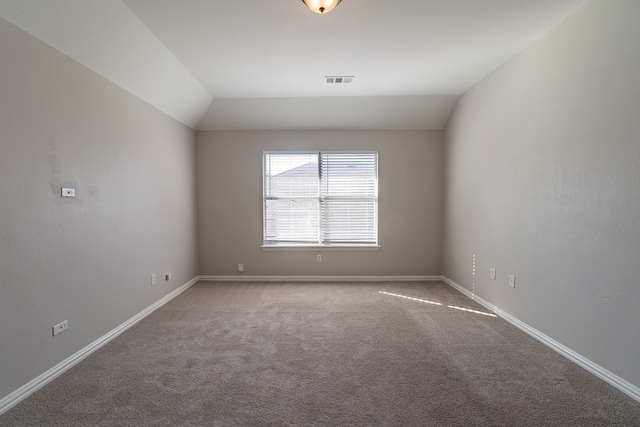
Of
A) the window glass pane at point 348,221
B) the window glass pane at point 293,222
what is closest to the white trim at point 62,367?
the window glass pane at point 293,222

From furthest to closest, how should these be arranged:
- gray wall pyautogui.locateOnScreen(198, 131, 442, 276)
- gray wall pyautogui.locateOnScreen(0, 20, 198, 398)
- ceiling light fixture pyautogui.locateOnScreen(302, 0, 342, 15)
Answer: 1. gray wall pyautogui.locateOnScreen(198, 131, 442, 276)
2. ceiling light fixture pyautogui.locateOnScreen(302, 0, 342, 15)
3. gray wall pyautogui.locateOnScreen(0, 20, 198, 398)

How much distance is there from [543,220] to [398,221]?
2.19 metres

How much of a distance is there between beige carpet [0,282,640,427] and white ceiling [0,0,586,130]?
234cm

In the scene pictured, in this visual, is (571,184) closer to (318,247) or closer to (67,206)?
(318,247)

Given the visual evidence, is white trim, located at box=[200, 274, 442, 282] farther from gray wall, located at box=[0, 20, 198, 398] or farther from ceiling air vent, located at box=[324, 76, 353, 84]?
ceiling air vent, located at box=[324, 76, 353, 84]

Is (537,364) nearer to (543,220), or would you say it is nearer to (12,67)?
(543,220)

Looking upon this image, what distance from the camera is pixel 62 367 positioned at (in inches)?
86.8

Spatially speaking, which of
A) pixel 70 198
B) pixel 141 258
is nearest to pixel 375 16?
pixel 70 198

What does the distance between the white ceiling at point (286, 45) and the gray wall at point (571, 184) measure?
1.21ft

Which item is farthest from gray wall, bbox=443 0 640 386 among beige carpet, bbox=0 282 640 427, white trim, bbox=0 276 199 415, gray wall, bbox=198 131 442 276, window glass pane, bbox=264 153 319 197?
white trim, bbox=0 276 199 415

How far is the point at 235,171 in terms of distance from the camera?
15.5 ft

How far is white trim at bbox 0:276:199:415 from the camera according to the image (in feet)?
6.01

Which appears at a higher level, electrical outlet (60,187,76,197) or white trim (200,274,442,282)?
electrical outlet (60,187,76,197)

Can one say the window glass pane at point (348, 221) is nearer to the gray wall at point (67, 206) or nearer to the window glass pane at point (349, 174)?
the window glass pane at point (349, 174)
